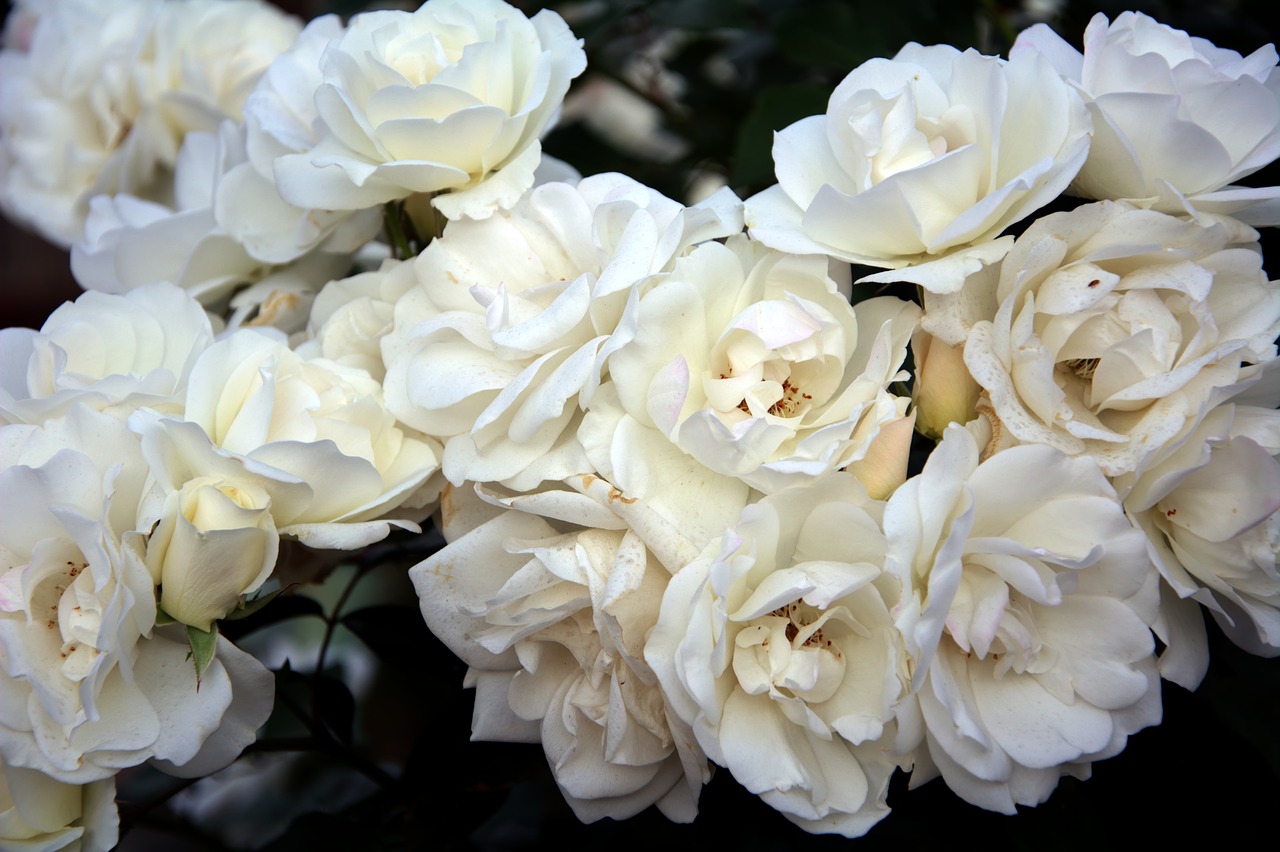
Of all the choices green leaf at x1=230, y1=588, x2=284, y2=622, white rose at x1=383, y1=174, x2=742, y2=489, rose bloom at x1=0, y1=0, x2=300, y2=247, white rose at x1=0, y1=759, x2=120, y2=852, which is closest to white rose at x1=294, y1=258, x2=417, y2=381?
white rose at x1=383, y1=174, x2=742, y2=489

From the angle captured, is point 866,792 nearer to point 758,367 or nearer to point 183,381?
point 758,367

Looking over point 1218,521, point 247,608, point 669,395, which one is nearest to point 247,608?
point 247,608

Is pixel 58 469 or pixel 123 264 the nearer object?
pixel 58 469

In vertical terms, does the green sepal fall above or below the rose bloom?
below

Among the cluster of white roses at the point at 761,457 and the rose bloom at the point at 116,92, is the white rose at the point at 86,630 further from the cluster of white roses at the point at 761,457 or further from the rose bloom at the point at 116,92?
the rose bloom at the point at 116,92

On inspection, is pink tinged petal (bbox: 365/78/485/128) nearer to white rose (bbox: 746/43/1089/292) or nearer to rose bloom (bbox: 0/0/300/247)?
white rose (bbox: 746/43/1089/292)

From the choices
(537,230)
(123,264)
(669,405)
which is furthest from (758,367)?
(123,264)
